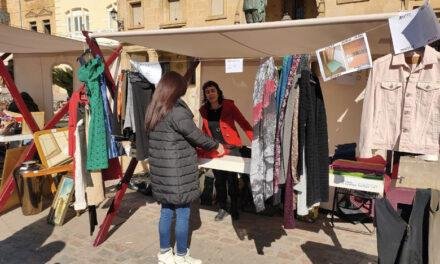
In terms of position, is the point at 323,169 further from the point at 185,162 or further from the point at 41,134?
the point at 41,134

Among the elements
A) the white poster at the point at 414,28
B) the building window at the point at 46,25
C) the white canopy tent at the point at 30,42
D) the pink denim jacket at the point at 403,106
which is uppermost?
the building window at the point at 46,25

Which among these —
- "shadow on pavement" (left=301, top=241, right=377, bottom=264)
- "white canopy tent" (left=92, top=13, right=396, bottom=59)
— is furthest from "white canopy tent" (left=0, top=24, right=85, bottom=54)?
"shadow on pavement" (left=301, top=241, right=377, bottom=264)

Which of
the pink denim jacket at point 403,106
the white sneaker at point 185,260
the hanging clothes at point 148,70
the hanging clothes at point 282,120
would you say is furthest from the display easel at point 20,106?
Answer: the pink denim jacket at point 403,106

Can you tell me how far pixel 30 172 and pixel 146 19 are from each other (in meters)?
19.1

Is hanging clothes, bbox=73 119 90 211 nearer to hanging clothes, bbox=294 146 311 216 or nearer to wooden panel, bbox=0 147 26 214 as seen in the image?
wooden panel, bbox=0 147 26 214

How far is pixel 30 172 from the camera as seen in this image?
15.1ft

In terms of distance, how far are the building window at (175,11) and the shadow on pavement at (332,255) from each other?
1907 cm

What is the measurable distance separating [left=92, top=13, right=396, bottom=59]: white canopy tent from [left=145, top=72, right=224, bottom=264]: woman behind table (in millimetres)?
608

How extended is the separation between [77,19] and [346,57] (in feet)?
97.6

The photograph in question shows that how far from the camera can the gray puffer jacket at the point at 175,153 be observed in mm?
3152

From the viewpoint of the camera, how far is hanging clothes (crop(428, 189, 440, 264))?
6.72 ft

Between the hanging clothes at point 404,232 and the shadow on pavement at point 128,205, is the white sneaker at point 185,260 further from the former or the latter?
the hanging clothes at point 404,232

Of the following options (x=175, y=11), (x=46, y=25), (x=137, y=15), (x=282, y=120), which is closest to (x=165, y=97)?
(x=282, y=120)

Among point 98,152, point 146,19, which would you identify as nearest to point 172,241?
point 98,152
